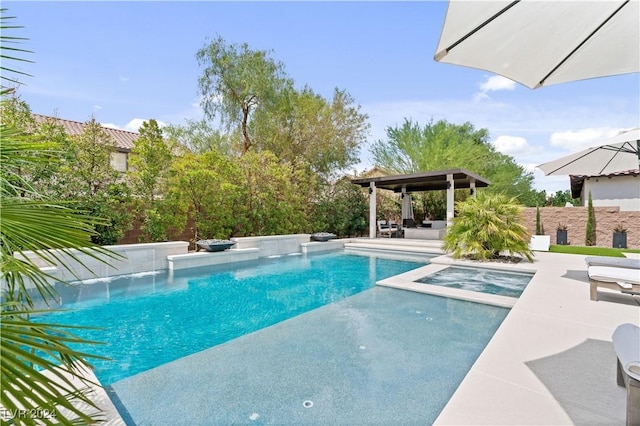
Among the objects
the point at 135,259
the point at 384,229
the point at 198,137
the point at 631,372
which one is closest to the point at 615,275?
the point at 631,372

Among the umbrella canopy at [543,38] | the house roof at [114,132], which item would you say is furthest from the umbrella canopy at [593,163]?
the house roof at [114,132]

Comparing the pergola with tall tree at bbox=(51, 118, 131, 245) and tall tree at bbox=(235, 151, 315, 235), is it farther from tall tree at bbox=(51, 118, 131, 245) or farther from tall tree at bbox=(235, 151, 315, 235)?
tall tree at bbox=(51, 118, 131, 245)

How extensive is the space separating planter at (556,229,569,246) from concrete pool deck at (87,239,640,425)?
36.1 feet

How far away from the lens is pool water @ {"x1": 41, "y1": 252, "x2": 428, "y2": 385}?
4.17 meters

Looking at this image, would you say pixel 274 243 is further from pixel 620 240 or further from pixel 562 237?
pixel 620 240

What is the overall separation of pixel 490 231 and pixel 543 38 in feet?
24.0

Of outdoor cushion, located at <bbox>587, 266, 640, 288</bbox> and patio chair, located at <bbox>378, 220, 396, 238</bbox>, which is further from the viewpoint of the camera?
patio chair, located at <bbox>378, 220, 396, 238</bbox>

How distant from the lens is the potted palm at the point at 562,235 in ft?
47.3

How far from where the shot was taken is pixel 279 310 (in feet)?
18.9

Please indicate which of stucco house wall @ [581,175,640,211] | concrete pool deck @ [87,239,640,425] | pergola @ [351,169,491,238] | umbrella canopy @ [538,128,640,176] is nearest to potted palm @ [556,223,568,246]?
stucco house wall @ [581,175,640,211]

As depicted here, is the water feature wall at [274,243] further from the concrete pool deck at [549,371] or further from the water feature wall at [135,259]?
the concrete pool deck at [549,371]

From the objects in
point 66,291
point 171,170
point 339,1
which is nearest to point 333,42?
point 339,1

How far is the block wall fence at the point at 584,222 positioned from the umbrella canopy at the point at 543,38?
43.5ft

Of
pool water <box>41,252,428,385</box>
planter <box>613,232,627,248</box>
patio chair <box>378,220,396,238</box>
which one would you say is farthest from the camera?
patio chair <box>378,220,396,238</box>
